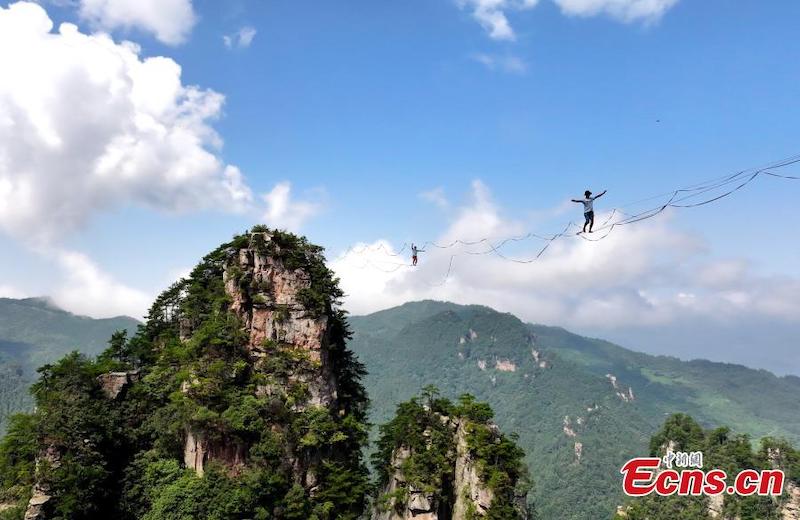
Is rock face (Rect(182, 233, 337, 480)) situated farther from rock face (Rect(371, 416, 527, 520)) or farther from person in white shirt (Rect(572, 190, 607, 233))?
person in white shirt (Rect(572, 190, 607, 233))

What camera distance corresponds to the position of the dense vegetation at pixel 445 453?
36844mm

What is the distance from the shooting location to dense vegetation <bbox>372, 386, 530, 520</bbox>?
3684 centimetres

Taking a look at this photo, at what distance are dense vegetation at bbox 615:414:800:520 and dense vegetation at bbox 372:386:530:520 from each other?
38998 mm

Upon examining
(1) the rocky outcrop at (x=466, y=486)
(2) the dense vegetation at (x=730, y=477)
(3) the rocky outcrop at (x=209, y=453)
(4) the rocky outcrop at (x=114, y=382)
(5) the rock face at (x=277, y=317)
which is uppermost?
(5) the rock face at (x=277, y=317)

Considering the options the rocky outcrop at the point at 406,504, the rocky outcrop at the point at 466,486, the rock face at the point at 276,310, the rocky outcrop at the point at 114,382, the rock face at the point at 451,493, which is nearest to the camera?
the rocky outcrop at the point at 466,486

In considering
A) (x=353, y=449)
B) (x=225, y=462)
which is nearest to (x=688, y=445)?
(x=353, y=449)

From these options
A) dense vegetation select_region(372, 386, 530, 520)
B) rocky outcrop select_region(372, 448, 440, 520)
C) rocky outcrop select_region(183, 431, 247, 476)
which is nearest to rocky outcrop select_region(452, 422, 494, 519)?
dense vegetation select_region(372, 386, 530, 520)

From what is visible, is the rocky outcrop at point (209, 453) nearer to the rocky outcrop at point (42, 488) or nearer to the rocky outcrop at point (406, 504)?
the rocky outcrop at point (42, 488)

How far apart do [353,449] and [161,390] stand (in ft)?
55.2

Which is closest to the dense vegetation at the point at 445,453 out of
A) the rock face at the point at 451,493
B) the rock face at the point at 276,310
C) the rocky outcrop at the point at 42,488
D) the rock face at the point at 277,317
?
the rock face at the point at 451,493

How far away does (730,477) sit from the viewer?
64812 mm

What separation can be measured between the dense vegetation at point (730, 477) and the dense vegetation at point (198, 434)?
4929cm

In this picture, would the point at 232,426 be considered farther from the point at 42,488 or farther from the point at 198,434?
the point at 42,488

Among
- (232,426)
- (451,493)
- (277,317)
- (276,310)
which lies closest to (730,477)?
(451,493)
